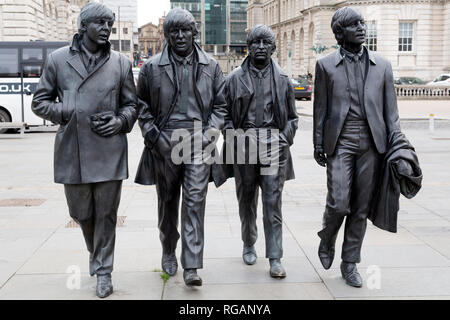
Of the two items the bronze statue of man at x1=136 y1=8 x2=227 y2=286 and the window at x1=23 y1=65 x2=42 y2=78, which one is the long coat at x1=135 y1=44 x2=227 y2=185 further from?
the window at x1=23 y1=65 x2=42 y2=78

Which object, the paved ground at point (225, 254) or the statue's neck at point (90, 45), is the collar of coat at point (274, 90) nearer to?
the statue's neck at point (90, 45)

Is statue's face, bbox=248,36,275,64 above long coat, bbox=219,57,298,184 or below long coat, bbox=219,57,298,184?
above

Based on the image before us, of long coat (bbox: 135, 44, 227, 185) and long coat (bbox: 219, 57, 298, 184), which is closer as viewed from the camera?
long coat (bbox: 135, 44, 227, 185)

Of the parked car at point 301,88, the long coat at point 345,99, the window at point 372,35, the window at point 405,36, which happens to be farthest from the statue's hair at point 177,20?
the window at point 405,36

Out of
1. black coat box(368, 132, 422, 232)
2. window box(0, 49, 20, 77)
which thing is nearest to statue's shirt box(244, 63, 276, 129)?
black coat box(368, 132, 422, 232)

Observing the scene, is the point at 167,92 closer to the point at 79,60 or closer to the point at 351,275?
the point at 79,60

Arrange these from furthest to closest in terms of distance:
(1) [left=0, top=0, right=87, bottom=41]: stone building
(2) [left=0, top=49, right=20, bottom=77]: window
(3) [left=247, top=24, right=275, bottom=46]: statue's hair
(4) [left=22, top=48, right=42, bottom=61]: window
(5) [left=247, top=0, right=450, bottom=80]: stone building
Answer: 1. (5) [left=247, top=0, right=450, bottom=80]: stone building
2. (1) [left=0, top=0, right=87, bottom=41]: stone building
3. (4) [left=22, top=48, right=42, bottom=61]: window
4. (2) [left=0, top=49, right=20, bottom=77]: window
5. (3) [left=247, top=24, right=275, bottom=46]: statue's hair

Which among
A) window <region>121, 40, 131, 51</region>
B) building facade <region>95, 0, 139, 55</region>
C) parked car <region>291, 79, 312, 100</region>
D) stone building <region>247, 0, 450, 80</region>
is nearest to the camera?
parked car <region>291, 79, 312, 100</region>

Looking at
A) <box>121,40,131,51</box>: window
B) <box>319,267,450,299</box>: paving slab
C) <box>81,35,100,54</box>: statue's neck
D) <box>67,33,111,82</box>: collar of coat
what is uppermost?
<box>121,40,131,51</box>: window

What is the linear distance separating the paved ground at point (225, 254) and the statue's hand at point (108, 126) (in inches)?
50.4

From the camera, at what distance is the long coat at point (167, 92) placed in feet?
15.4

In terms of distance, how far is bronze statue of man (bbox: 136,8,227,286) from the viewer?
463 centimetres
